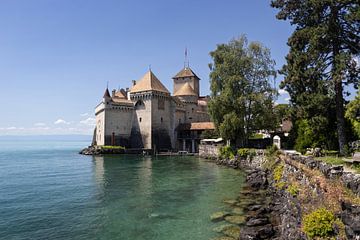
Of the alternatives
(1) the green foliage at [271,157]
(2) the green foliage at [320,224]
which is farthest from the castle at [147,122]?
(2) the green foliage at [320,224]

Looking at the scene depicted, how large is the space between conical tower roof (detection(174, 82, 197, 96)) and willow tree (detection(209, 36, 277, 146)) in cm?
2996

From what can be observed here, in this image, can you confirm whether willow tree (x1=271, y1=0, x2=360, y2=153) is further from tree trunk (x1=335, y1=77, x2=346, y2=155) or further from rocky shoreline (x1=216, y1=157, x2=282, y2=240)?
rocky shoreline (x1=216, y1=157, x2=282, y2=240)

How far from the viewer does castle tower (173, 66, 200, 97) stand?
69562mm

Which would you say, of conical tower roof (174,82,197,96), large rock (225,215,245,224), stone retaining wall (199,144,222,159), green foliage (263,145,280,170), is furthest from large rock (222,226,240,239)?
conical tower roof (174,82,197,96)

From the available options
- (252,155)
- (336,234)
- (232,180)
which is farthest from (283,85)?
(336,234)

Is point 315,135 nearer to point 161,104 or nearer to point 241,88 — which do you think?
point 241,88

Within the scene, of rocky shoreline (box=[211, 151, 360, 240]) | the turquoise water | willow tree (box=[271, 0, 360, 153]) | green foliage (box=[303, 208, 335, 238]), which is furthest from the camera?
willow tree (box=[271, 0, 360, 153])

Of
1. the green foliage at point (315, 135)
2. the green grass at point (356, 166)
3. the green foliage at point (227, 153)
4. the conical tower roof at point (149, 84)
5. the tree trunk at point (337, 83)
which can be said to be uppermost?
the conical tower roof at point (149, 84)

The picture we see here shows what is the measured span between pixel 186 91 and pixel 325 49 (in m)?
46.9

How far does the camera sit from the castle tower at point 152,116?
5519 cm

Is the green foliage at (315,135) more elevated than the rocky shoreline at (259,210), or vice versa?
the green foliage at (315,135)

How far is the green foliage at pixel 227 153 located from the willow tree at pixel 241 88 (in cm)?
294

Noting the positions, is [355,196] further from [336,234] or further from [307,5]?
[307,5]

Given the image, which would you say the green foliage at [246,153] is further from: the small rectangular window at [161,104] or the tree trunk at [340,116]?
the small rectangular window at [161,104]
